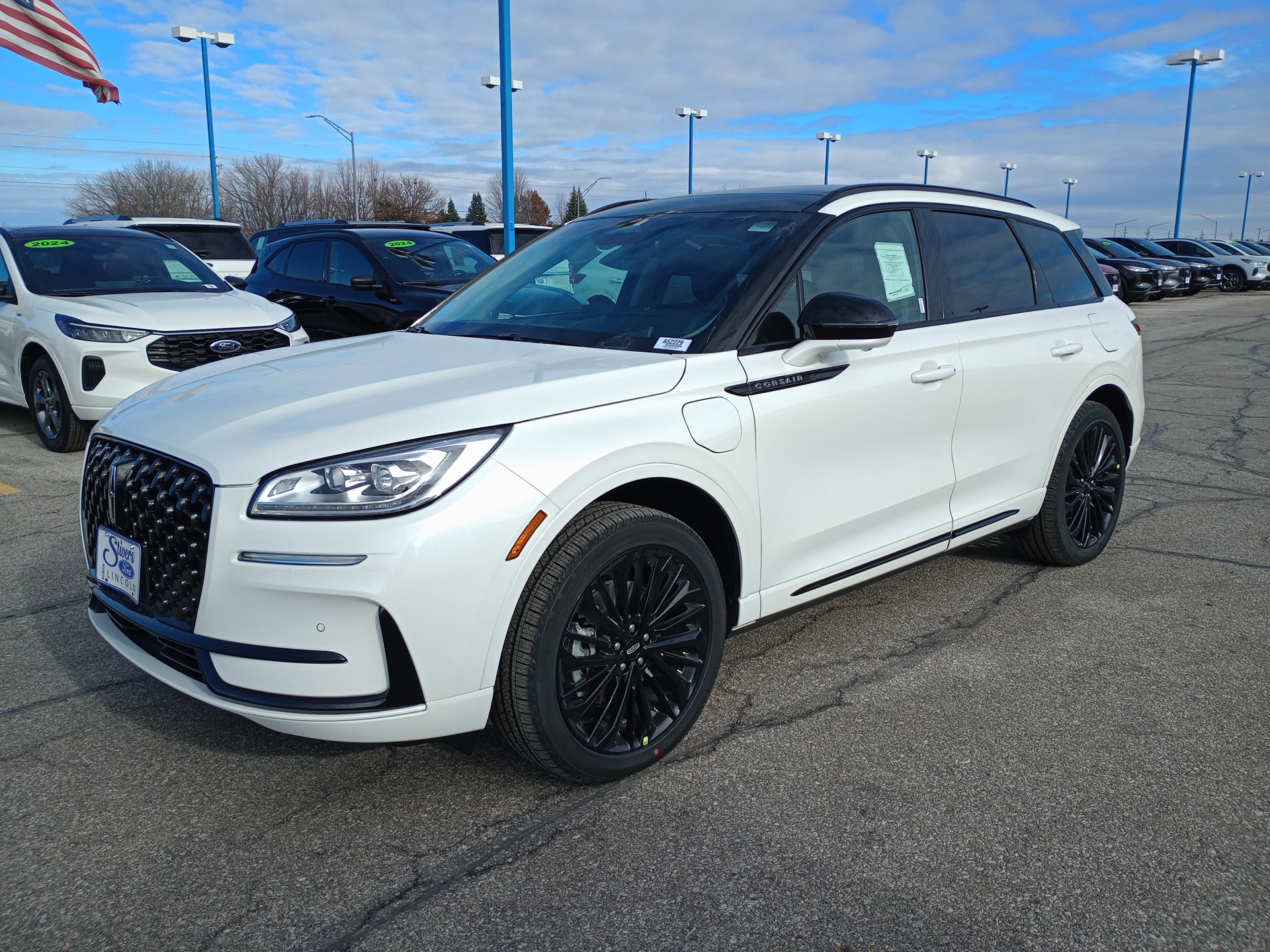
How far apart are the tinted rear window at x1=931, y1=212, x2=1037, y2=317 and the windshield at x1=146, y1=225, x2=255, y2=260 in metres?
11.8

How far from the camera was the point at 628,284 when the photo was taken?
3.73 meters

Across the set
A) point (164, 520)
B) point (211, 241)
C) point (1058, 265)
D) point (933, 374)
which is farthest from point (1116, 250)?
point (164, 520)

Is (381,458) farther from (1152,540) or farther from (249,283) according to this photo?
(249,283)

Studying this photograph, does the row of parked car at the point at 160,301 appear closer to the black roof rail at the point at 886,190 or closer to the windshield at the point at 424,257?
the windshield at the point at 424,257

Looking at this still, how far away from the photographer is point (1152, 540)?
5520 millimetres

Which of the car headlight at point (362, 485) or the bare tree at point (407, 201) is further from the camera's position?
the bare tree at point (407, 201)

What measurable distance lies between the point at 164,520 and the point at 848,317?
2.09m

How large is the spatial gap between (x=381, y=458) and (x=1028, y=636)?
2827 millimetres

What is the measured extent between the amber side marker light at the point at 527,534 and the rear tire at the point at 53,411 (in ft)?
20.3

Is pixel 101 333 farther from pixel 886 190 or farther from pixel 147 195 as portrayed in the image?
pixel 147 195

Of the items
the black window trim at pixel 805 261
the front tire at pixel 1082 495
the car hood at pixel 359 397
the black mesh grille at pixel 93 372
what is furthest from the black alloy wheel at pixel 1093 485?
the black mesh grille at pixel 93 372

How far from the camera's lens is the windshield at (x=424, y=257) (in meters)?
9.78

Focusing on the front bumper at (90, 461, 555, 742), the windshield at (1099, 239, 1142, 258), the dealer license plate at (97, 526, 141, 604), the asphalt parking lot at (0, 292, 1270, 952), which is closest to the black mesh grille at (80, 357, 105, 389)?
the asphalt parking lot at (0, 292, 1270, 952)

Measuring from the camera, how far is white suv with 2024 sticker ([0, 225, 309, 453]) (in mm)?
7422
